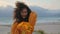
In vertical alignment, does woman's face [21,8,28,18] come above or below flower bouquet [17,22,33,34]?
above

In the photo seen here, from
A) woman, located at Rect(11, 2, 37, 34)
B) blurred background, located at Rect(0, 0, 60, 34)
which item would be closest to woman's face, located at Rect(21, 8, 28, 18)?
woman, located at Rect(11, 2, 37, 34)

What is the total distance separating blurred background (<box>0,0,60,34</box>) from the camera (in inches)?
64.2

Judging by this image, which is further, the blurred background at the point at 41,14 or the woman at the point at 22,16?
the blurred background at the point at 41,14

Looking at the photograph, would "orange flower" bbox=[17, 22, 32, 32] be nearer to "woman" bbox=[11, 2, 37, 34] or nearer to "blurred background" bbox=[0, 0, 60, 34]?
"woman" bbox=[11, 2, 37, 34]

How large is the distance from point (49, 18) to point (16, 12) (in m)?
0.40

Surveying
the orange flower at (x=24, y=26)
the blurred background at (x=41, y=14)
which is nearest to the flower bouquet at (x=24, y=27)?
the orange flower at (x=24, y=26)

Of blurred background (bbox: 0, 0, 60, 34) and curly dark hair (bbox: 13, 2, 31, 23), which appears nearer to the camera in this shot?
curly dark hair (bbox: 13, 2, 31, 23)

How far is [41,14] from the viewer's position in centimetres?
166

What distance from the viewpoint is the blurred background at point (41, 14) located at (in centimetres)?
163

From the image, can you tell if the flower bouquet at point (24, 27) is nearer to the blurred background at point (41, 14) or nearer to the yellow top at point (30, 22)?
the yellow top at point (30, 22)

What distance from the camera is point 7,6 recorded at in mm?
1650

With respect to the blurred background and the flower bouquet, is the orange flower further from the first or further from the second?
the blurred background

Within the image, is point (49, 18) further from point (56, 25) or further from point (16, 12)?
point (16, 12)

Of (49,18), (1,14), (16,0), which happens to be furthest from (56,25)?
(1,14)
